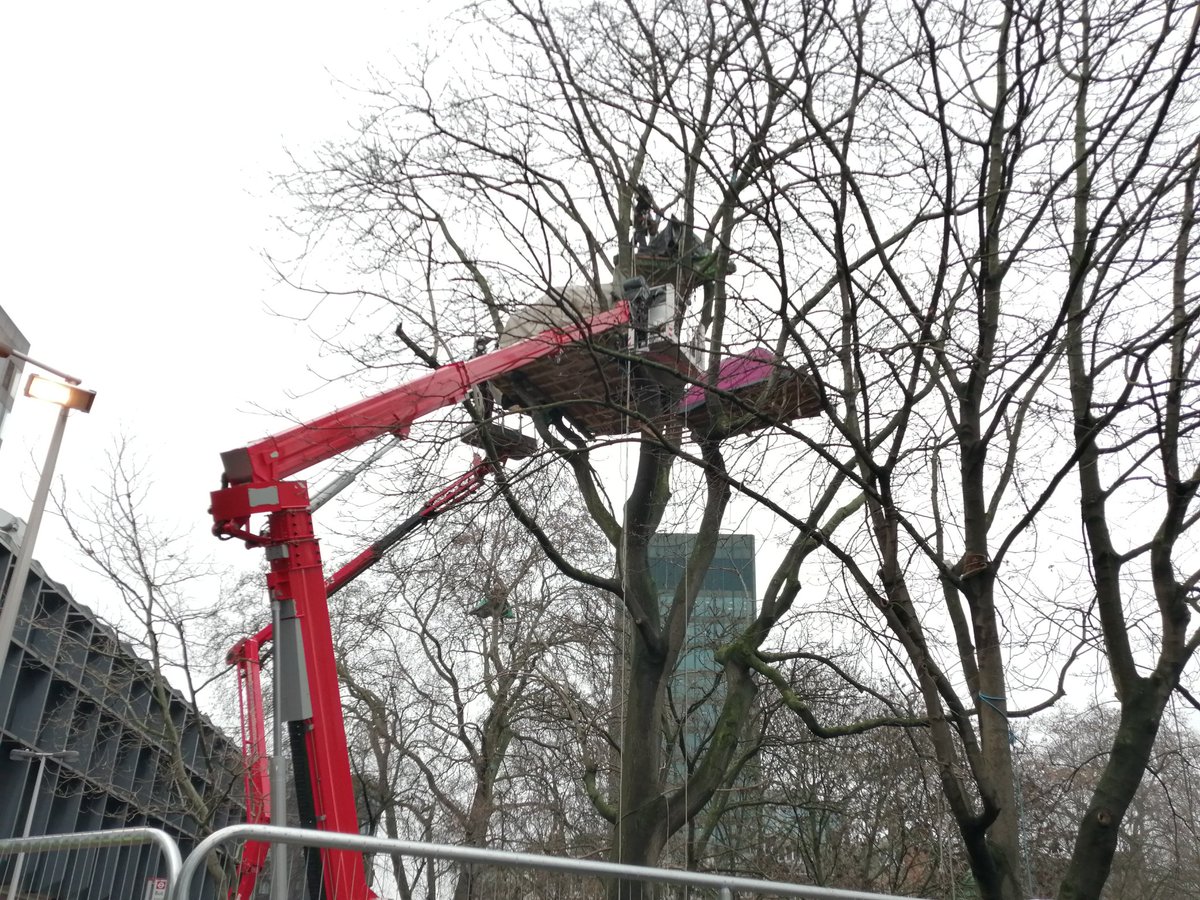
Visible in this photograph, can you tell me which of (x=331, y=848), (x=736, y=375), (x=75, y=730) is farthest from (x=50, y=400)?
(x=75, y=730)

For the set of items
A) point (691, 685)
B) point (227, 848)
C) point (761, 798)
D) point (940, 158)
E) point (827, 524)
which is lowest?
point (227, 848)

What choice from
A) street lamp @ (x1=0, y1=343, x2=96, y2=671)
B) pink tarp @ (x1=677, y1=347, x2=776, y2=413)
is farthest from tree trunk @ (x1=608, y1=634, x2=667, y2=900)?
street lamp @ (x1=0, y1=343, x2=96, y2=671)

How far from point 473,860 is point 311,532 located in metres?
4.71

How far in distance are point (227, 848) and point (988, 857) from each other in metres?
4.01

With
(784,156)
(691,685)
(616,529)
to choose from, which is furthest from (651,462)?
(784,156)

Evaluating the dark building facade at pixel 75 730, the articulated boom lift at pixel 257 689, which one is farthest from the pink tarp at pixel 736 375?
the dark building facade at pixel 75 730

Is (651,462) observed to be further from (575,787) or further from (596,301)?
(575,787)

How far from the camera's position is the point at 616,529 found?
1130 centimetres

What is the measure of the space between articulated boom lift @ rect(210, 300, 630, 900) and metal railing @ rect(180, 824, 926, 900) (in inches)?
109

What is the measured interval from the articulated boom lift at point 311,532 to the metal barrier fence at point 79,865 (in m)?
1.83

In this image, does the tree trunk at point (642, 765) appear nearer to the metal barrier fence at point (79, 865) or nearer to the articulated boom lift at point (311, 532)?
the articulated boom lift at point (311, 532)

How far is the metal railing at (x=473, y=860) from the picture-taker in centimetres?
407

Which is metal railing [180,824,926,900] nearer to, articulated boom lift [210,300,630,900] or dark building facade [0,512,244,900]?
articulated boom lift [210,300,630,900]

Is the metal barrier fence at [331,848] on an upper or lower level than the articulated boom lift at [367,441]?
lower
